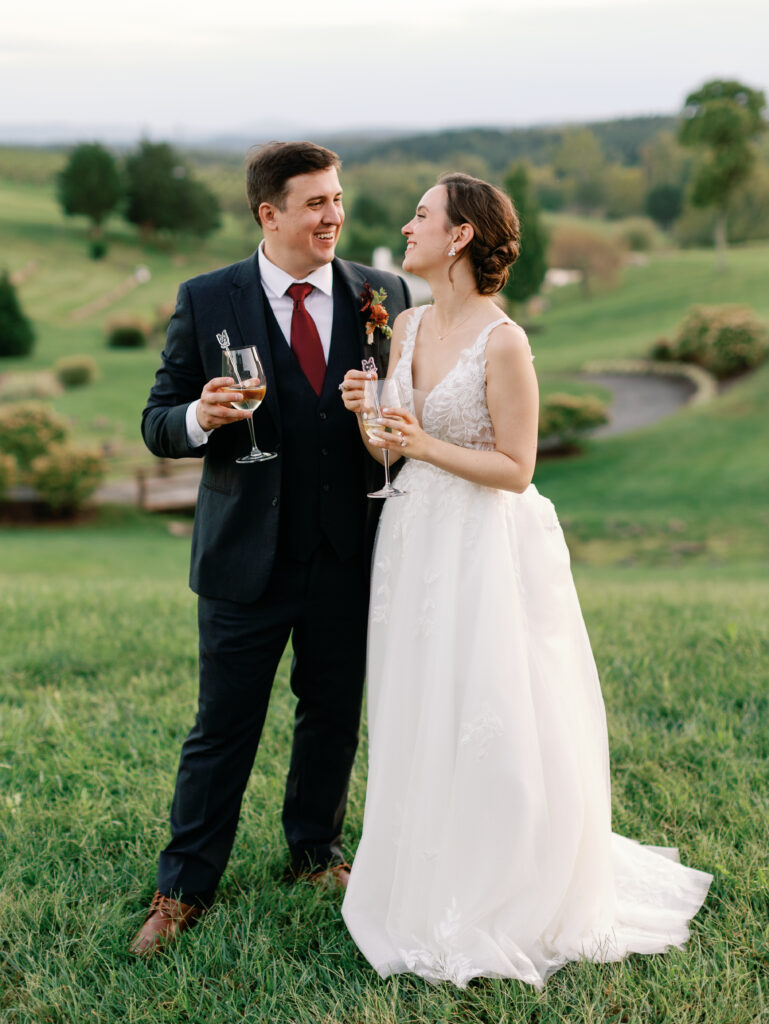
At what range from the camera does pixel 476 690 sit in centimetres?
298

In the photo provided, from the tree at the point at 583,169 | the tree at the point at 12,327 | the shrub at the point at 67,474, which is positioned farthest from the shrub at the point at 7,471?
the tree at the point at 583,169

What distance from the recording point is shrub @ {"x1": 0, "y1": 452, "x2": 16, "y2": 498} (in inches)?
909

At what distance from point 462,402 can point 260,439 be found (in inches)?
27.3

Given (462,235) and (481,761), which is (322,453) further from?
(481,761)

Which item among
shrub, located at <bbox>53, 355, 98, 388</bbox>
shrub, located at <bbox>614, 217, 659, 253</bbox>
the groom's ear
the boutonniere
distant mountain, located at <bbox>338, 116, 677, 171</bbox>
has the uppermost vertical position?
distant mountain, located at <bbox>338, 116, 677, 171</bbox>

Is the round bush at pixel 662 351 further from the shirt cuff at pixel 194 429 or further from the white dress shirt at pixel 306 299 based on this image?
the shirt cuff at pixel 194 429

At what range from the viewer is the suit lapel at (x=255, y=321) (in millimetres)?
3088

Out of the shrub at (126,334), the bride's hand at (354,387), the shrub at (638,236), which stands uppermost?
the shrub at (638,236)

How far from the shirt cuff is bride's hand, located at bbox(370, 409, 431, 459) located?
1.95 feet

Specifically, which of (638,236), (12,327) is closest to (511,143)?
(638,236)

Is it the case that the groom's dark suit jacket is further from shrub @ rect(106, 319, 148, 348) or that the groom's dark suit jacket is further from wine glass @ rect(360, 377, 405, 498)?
shrub @ rect(106, 319, 148, 348)

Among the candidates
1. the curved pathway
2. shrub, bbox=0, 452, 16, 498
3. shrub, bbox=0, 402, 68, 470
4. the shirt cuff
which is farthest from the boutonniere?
shrub, bbox=0, 452, 16, 498

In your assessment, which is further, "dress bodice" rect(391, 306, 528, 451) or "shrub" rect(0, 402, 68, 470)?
"shrub" rect(0, 402, 68, 470)

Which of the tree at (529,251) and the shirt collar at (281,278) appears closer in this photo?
the shirt collar at (281,278)
